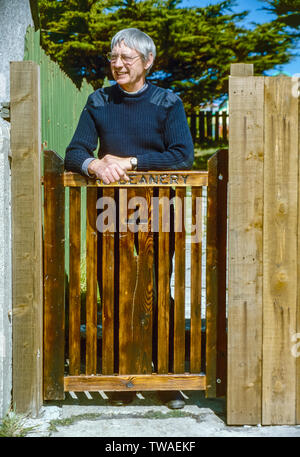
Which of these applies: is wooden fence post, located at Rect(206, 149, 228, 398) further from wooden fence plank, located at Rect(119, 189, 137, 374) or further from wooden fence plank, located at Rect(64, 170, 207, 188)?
wooden fence plank, located at Rect(119, 189, 137, 374)

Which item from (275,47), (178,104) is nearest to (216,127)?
(275,47)

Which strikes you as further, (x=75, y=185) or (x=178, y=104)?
(x=178, y=104)

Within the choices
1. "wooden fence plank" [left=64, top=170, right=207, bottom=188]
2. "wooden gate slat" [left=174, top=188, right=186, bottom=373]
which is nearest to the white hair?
"wooden fence plank" [left=64, top=170, right=207, bottom=188]

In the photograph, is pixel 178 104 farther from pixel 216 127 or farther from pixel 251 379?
pixel 216 127

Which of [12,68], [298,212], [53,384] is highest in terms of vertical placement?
[12,68]

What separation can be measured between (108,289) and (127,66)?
4.12 ft

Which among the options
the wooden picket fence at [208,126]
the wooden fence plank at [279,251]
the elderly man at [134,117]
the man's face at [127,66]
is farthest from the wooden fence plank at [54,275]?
the wooden picket fence at [208,126]

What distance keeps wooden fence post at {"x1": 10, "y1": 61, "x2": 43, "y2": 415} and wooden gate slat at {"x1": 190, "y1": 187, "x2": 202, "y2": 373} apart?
0.82 meters

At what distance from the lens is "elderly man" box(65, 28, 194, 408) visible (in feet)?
10.5

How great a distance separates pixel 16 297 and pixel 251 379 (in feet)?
4.24

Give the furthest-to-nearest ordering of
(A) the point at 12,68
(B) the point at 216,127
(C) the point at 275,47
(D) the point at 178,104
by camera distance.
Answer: (B) the point at 216,127, (C) the point at 275,47, (D) the point at 178,104, (A) the point at 12,68

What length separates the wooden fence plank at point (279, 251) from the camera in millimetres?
2852

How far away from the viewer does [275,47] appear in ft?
66.7

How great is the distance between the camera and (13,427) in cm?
279
